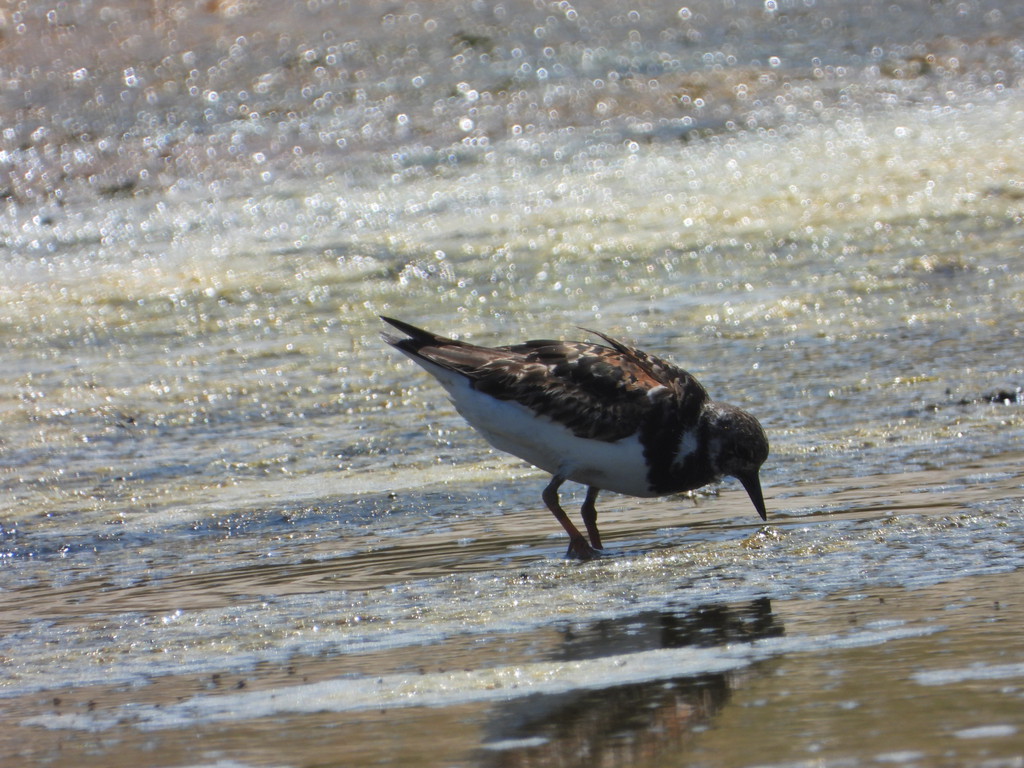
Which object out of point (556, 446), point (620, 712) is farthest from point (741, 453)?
point (620, 712)

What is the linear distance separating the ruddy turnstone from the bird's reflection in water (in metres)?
1.25

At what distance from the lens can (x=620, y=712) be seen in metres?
3.60

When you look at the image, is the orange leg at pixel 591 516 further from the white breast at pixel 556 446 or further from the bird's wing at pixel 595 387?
the bird's wing at pixel 595 387

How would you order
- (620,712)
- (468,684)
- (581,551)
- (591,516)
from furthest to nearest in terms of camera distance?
(591,516)
(581,551)
(468,684)
(620,712)

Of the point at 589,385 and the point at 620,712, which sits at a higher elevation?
the point at 589,385

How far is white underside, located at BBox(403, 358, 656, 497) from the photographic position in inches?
220

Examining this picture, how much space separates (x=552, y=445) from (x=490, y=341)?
9.63 ft

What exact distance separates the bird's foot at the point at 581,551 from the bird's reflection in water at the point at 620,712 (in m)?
0.95

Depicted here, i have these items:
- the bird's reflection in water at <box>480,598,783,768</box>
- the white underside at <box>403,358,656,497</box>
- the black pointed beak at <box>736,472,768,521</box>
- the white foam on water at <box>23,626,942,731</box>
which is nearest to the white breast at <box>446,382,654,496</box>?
the white underside at <box>403,358,656,497</box>

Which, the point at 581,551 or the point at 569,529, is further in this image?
the point at 569,529

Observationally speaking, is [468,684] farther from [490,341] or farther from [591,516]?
[490,341]

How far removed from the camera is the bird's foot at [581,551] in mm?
5309

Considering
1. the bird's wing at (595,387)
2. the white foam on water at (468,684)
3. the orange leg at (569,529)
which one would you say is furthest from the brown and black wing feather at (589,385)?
the white foam on water at (468,684)

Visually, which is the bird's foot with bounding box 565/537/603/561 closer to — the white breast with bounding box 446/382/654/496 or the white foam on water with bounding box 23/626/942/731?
the white breast with bounding box 446/382/654/496
